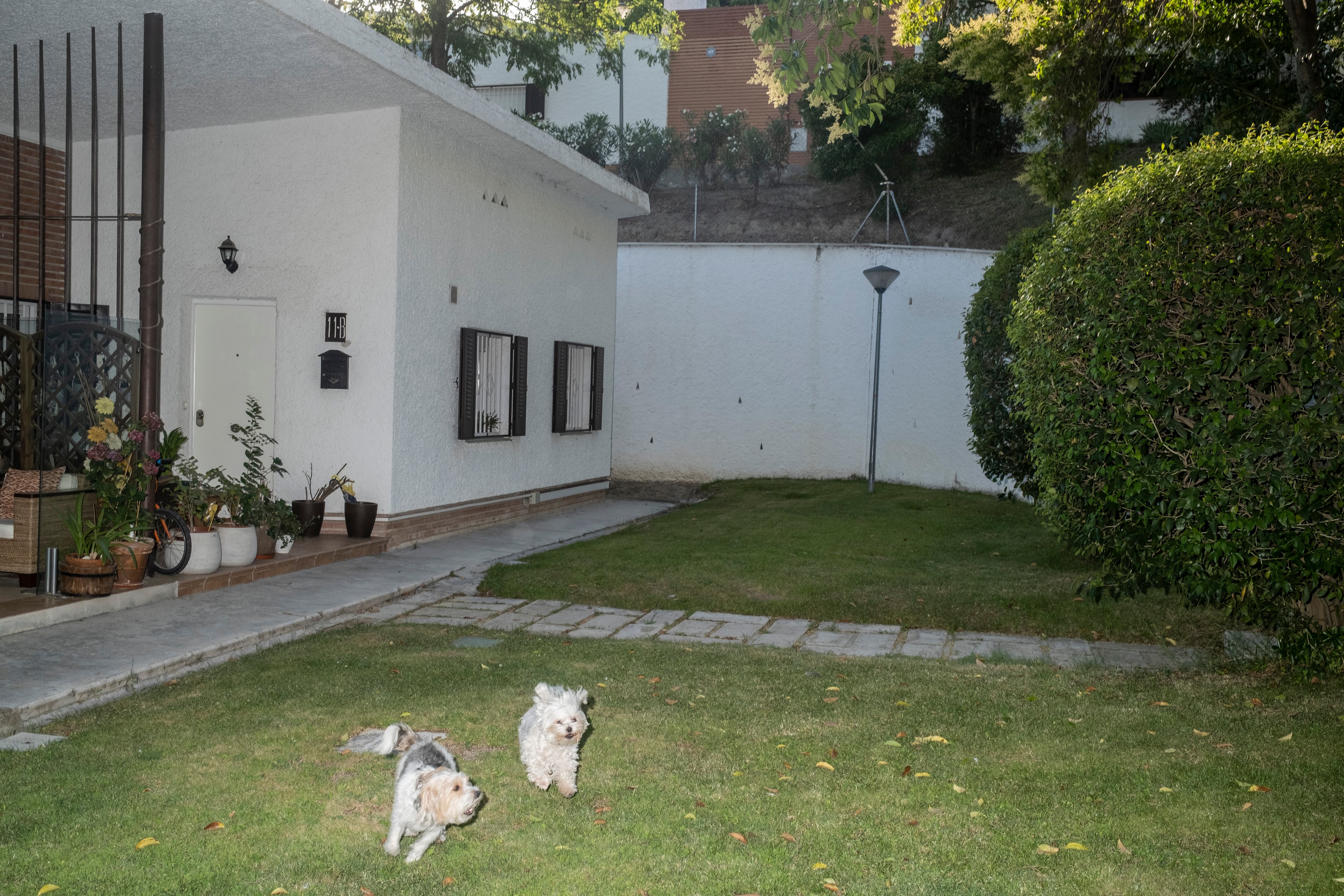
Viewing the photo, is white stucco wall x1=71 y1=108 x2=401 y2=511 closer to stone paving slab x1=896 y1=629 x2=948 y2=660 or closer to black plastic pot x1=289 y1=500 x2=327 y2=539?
black plastic pot x1=289 y1=500 x2=327 y2=539

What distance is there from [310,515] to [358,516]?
416 millimetres

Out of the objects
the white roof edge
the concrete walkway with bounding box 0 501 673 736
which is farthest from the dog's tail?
the white roof edge

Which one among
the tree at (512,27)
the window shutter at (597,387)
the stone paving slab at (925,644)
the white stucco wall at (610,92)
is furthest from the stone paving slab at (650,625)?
the white stucco wall at (610,92)

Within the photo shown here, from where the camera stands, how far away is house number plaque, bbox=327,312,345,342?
9.16m

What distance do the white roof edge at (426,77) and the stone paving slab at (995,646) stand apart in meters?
5.84

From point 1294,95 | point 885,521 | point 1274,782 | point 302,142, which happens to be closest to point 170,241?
point 302,142

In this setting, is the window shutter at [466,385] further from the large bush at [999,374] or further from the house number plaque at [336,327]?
the large bush at [999,374]

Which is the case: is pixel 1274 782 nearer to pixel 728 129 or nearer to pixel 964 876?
pixel 964 876

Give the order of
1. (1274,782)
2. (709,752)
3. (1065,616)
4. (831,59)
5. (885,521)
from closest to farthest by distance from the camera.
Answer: (1274,782)
(709,752)
(831,59)
(1065,616)
(885,521)

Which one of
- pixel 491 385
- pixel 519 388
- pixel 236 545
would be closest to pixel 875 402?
pixel 519 388

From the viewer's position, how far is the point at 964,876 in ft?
10.2

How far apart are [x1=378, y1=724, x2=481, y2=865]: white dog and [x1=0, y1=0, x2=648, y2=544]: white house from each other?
6.14 m

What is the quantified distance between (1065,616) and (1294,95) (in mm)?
→ 7260

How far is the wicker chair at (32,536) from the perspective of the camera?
6.47 metres
